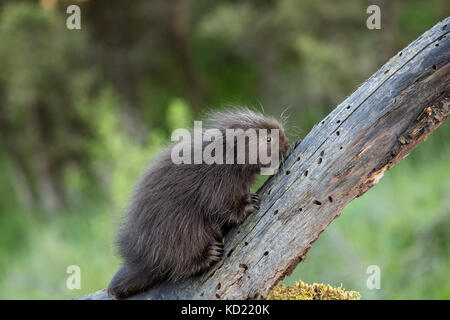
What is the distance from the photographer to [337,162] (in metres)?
2.31

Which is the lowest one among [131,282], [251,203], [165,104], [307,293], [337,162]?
[307,293]

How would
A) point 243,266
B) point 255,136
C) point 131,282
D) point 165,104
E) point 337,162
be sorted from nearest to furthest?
1. point 337,162
2. point 243,266
3. point 255,136
4. point 131,282
5. point 165,104

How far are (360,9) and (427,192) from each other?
375cm

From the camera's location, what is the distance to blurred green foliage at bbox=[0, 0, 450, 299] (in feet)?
17.6

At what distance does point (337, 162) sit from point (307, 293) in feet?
2.79

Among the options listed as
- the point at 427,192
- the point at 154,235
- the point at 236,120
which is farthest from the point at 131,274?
the point at 427,192

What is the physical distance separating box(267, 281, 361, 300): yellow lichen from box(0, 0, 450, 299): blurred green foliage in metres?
1.95

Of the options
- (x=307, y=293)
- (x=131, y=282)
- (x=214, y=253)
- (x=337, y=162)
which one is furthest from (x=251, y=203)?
(x=131, y=282)

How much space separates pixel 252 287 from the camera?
2404mm

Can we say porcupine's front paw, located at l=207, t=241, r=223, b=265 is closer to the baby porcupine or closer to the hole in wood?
the baby porcupine

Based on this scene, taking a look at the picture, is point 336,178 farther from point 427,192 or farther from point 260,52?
point 260,52

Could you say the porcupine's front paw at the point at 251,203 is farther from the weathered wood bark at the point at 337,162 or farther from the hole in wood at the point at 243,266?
the hole in wood at the point at 243,266

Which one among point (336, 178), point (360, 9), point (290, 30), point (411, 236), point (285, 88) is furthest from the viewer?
point (285, 88)

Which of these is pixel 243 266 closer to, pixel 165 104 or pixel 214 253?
pixel 214 253
